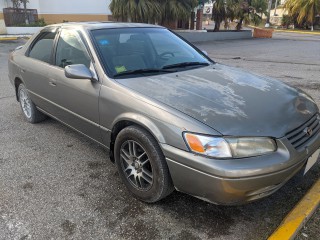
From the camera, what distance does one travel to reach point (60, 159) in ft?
12.1

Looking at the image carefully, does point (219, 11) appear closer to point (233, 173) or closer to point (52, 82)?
point (52, 82)

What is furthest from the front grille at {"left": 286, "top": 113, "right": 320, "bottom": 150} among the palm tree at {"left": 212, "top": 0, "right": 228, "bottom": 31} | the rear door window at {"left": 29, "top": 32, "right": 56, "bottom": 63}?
the palm tree at {"left": 212, "top": 0, "right": 228, "bottom": 31}

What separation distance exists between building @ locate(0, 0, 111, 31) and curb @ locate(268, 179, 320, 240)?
20.0 meters

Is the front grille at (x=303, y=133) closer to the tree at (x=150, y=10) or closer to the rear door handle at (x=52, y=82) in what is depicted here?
the rear door handle at (x=52, y=82)

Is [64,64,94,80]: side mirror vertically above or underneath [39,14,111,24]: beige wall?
above

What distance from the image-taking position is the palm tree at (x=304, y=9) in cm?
3355

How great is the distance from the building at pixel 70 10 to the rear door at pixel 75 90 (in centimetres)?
1807

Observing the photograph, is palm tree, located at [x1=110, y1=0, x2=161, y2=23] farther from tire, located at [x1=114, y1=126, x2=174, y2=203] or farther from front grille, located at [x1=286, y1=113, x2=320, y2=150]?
front grille, located at [x1=286, y1=113, x2=320, y2=150]

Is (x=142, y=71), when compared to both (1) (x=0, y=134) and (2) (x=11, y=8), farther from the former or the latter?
(2) (x=11, y=8)

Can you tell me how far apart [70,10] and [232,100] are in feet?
68.1

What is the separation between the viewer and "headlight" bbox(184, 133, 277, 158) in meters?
2.25

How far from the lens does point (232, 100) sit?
2676mm

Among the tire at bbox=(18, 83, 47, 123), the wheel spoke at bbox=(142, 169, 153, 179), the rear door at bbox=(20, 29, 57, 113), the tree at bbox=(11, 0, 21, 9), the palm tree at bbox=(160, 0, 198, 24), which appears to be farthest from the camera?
the tree at bbox=(11, 0, 21, 9)

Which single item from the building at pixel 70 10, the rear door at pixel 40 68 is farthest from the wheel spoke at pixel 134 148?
the building at pixel 70 10
